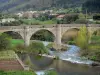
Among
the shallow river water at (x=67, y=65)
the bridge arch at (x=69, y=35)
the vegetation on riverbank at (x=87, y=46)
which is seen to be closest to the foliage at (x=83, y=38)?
the vegetation on riverbank at (x=87, y=46)

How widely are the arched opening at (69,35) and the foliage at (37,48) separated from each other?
14760mm

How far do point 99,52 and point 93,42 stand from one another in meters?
12.1

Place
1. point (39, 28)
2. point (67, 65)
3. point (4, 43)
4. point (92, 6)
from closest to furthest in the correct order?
1. point (67, 65)
2. point (4, 43)
3. point (39, 28)
4. point (92, 6)

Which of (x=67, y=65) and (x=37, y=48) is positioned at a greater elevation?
(x=37, y=48)

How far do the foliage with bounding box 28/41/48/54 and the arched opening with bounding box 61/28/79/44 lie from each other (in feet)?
48.4

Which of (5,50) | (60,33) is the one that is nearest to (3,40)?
(5,50)

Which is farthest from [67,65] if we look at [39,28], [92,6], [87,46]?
[92,6]

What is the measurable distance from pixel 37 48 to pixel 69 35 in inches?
702

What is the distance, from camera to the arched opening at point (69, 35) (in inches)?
3740

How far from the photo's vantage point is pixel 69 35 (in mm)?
96625

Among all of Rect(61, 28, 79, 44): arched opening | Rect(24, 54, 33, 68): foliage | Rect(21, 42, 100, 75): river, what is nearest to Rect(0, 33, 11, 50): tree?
Rect(24, 54, 33, 68): foliage

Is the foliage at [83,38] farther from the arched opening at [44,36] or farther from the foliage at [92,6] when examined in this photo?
the foliage at [92,6]

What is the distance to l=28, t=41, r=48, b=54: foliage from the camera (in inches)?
3125

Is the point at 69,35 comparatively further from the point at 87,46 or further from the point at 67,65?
the point at 67,65
